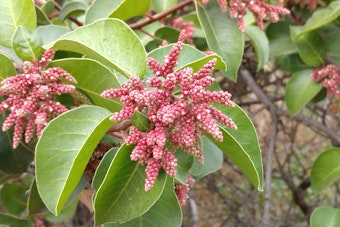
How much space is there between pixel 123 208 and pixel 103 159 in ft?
0.36

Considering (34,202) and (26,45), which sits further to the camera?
(34,202)

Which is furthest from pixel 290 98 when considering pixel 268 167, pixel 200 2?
pixel 200 2

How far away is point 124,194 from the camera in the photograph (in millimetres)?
1143

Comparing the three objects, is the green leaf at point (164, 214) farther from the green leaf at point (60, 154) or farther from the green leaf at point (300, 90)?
the green leaf at point (300, 90)

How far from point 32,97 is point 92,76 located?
143 mm

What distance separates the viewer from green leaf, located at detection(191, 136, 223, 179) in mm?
1379

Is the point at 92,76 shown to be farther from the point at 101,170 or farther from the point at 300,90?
the point at 300,90

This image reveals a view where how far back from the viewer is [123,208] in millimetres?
1140

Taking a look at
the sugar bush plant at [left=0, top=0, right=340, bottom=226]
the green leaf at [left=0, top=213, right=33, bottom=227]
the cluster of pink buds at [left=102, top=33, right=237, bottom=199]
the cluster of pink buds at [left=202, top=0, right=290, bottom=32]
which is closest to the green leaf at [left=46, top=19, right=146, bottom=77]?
the sugar bush plant at [left=0, top=0, right=340, bottom=226]

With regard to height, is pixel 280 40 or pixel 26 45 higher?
pixel 26 45

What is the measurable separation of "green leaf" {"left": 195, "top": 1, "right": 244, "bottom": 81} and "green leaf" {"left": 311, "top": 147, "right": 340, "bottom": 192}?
546 millimetres

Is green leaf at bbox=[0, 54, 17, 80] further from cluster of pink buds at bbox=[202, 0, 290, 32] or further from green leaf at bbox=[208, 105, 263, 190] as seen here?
cluster of pink buds at bbox=[202, 0, 290, 32]

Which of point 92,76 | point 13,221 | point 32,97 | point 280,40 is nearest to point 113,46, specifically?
point 92,76

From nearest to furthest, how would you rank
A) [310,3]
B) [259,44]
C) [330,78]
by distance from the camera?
[259,44] < [330,78] < [310,3]
